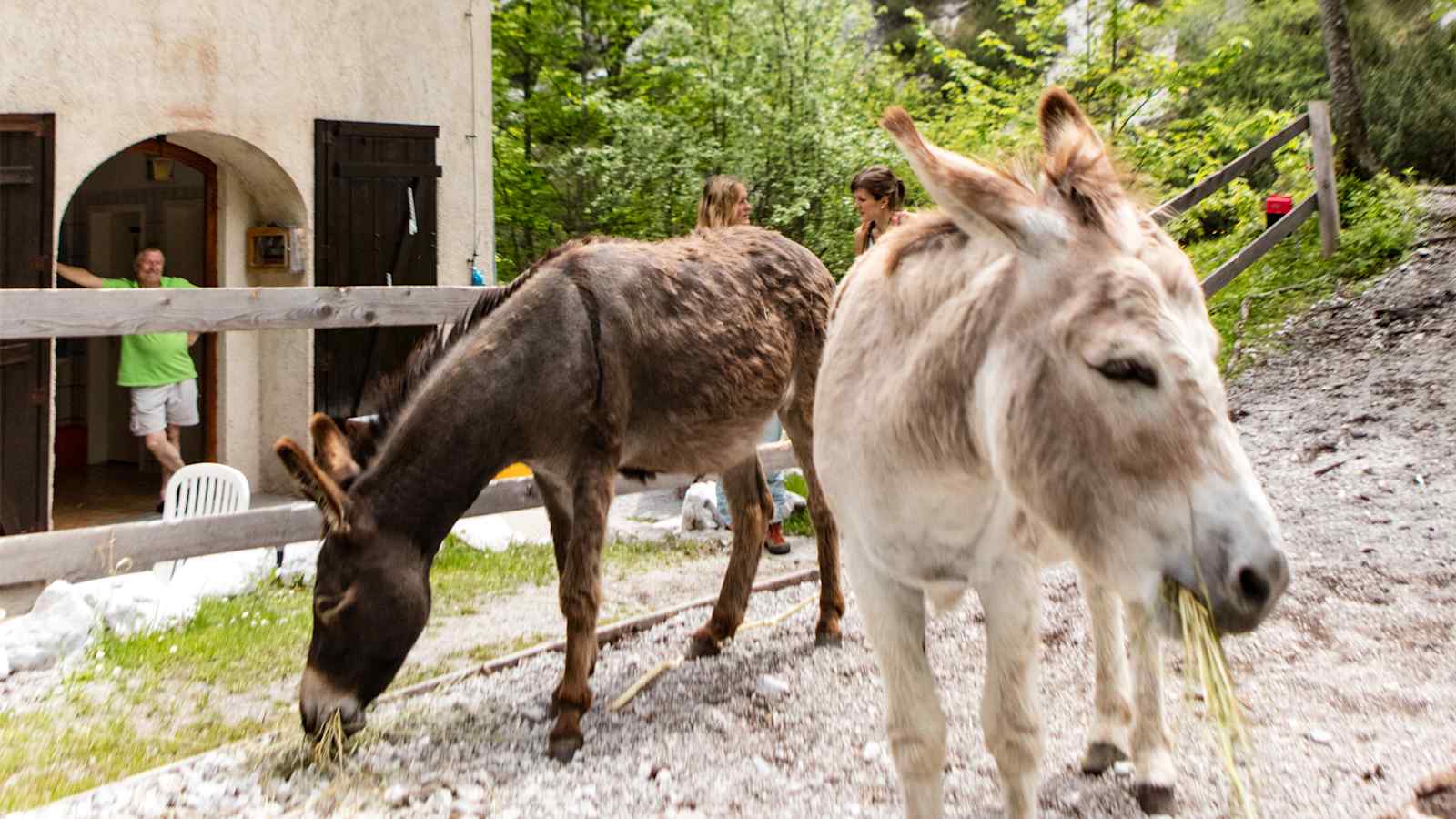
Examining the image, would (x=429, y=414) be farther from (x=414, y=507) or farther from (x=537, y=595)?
(x=537, y=595)

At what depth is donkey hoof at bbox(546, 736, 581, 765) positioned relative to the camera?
4.06 m

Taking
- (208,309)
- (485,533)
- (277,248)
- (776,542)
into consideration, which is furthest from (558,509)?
(277,248)

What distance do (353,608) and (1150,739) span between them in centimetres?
254

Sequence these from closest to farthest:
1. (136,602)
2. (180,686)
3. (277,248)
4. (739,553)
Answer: (180,686) → (739,553) → (136,602) → (277,248)

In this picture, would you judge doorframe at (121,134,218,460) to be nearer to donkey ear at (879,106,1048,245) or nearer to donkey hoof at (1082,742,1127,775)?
donkey hoof at (1082,742,1127,775)

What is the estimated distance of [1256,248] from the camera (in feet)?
31.6

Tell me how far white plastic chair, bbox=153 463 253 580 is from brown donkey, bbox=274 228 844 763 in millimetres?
3102

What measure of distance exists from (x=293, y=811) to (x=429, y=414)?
1360 mm

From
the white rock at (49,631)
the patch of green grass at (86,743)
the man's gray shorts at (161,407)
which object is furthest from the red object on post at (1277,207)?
the white rock at (49,631)

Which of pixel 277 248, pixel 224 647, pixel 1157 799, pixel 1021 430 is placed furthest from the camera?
pixel 277 248

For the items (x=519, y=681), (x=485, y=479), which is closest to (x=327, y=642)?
(x=485, y=479)

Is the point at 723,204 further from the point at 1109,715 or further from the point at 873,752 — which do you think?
the point at 1109,715

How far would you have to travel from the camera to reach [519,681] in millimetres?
4836

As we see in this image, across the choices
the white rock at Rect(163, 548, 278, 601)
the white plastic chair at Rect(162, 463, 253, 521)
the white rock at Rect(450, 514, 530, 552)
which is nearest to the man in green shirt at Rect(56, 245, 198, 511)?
the white plastic chair at Rect(162, 463, 253, 521)
